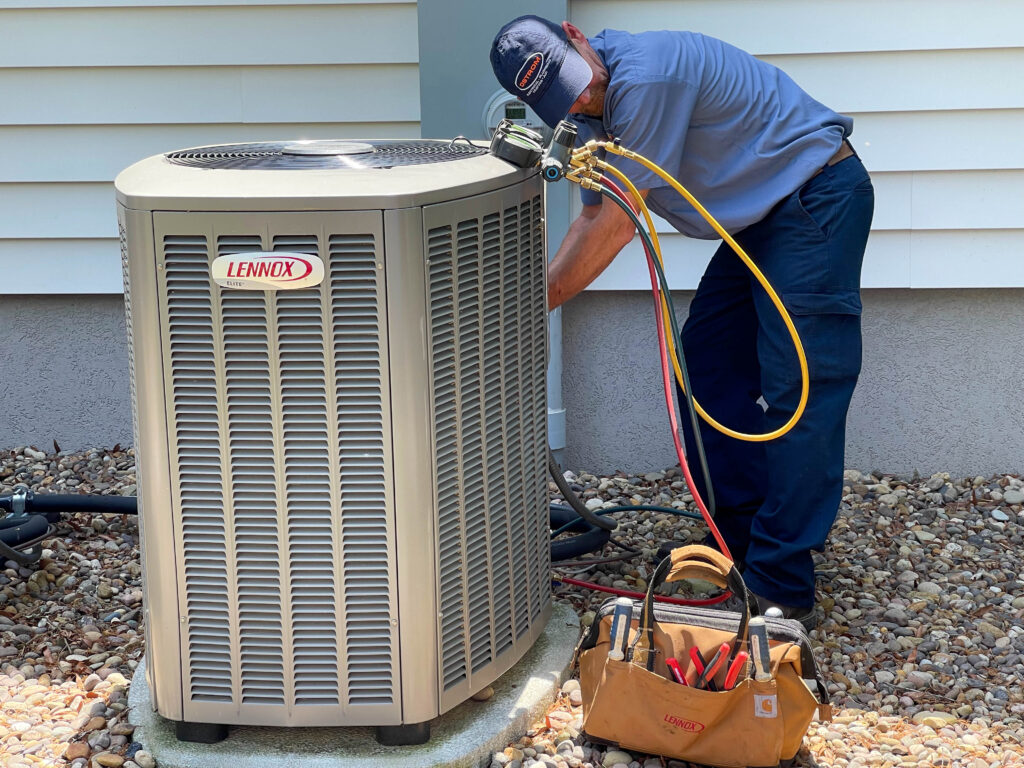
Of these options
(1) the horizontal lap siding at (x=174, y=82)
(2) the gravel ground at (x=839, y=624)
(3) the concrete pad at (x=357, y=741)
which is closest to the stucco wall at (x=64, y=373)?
(2) the gravel ground at (x=839, y=624)

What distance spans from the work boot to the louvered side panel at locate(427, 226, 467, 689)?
3.02 ft

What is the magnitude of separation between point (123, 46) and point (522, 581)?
8.35 feet

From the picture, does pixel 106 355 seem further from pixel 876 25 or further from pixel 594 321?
pixel 876 25

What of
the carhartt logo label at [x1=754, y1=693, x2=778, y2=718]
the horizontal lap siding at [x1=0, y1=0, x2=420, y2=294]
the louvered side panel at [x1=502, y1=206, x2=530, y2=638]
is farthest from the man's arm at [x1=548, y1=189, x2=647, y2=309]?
the horizontal lap siding at [x1=0, y1=0, x2=420, y2=294]

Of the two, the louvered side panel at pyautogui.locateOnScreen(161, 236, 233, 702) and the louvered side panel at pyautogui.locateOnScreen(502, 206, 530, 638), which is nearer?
the louvered side panel at pyautogui.locateOnScreen(161, 236, 233, 702)

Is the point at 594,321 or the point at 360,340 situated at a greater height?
the point at 360,340

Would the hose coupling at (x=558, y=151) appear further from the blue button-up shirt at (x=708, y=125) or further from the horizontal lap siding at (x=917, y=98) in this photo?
the horizontal lap siding at (x=917, y=98)

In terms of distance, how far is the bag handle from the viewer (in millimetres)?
2346

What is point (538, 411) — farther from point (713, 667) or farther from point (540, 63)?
point (540, 63)

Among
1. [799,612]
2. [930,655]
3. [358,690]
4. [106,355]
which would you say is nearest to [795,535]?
[799,612]

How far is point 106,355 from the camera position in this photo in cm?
433

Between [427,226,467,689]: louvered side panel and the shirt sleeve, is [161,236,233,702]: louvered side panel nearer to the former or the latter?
[427,226,467,689]: louvered side panel

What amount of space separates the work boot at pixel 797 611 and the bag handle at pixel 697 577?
0.48m

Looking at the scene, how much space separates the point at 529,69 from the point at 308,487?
3.76 ft
